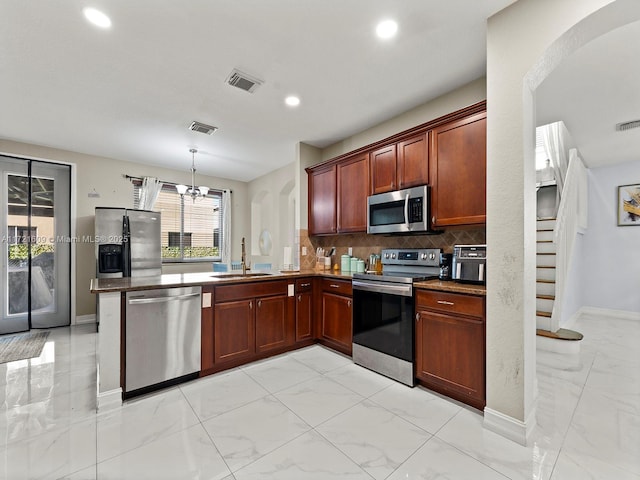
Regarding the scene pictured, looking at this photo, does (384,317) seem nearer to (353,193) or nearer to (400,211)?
(400,211)

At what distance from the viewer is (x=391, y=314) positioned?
104 inches

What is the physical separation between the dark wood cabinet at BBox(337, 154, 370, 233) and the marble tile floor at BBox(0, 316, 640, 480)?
1.64 m

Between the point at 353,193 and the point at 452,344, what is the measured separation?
198 cm

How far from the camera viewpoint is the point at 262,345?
3.04 metres

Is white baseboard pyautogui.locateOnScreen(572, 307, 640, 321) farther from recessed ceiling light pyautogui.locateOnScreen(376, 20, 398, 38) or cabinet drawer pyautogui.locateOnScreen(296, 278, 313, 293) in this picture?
recessed ceiling light pyautogui.locateOnScreen(376, 20, 398, 38)

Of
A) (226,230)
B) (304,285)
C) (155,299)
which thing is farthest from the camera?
(226,230)

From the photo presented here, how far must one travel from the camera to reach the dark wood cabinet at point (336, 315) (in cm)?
314

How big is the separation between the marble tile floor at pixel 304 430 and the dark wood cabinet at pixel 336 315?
0.40 metres

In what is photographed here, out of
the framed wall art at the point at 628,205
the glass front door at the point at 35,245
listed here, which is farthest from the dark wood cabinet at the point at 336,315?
the framed wall art at the point at 628,205

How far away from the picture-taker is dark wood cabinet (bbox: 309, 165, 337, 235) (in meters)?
3.77

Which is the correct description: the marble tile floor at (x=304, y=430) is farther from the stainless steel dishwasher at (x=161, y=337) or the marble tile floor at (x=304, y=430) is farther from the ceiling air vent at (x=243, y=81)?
the ceiling air vent at (x=243, y=81)

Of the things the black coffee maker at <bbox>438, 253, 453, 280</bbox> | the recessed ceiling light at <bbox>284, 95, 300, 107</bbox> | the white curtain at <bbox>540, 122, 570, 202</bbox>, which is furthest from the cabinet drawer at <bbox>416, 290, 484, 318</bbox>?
the white curtain at <bbox>540, 122, 570, 202</bbox>

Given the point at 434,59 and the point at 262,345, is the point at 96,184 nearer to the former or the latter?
the point at 262,345

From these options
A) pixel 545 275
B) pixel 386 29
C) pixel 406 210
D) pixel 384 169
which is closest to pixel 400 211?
pixel 406 210
